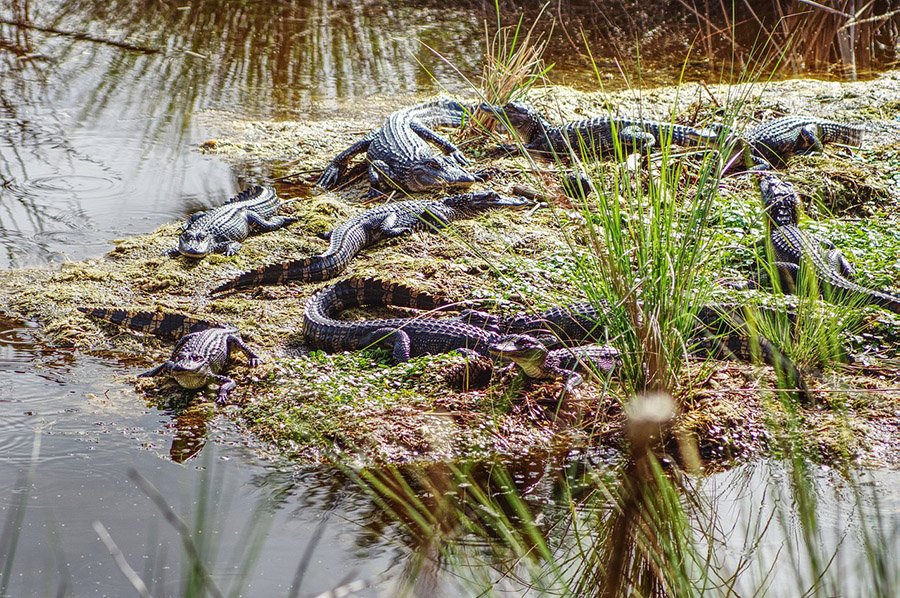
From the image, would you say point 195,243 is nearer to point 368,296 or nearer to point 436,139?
point 368,296

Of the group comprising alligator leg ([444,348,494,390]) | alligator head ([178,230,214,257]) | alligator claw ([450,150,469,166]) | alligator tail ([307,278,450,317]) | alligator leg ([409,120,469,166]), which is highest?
alligator leg ([409,120,469,166])

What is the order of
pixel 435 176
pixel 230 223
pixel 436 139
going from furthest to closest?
pixel 436 139 → pixel 435 176 → pixel 230 223

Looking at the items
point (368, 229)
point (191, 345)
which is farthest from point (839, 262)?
point (191, 345)

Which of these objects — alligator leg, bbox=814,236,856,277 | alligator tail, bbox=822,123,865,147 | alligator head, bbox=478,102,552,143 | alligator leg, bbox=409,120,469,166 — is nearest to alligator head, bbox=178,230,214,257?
alligator leg, bbox=409,120,469,166

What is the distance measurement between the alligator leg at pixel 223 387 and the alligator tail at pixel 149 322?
564 millimetres

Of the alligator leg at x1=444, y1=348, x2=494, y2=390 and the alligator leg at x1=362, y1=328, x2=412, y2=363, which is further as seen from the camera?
the alligator leg at x1=362, y1=328, x2=412, y2=363

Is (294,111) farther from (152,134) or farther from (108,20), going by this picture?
(108,20)

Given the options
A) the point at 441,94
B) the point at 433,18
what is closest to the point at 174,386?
the point at 441,94

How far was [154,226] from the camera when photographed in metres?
6.41

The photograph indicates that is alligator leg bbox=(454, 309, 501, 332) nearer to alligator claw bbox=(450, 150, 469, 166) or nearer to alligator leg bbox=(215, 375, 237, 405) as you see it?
alligator leg bbox=(215, 375, 237, 405)

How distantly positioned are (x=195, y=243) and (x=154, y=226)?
742 millimetres

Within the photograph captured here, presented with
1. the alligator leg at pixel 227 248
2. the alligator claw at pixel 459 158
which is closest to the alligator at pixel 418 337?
the alligator leg at pixel 227 248

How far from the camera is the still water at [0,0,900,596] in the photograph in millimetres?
2891

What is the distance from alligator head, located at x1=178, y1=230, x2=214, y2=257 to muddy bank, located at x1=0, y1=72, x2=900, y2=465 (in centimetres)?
7
